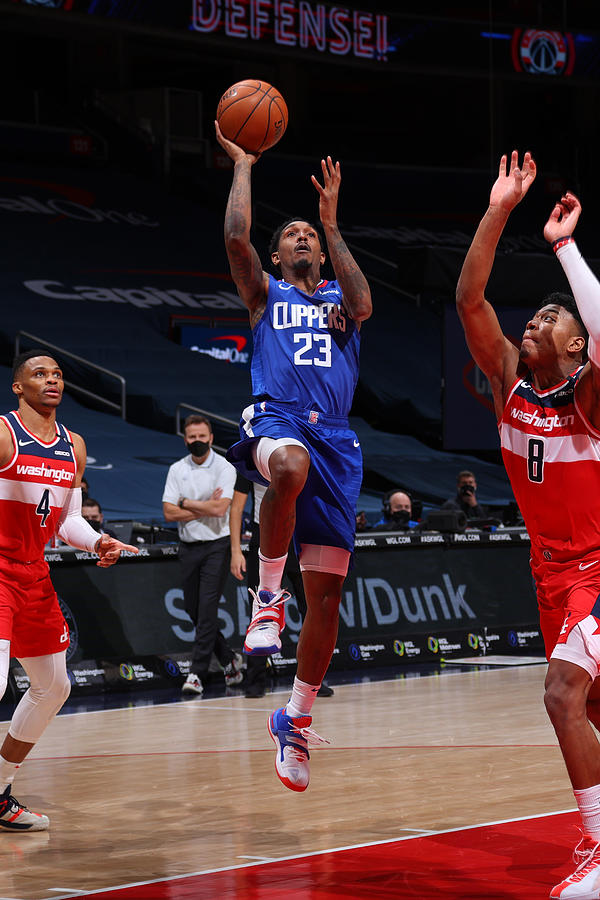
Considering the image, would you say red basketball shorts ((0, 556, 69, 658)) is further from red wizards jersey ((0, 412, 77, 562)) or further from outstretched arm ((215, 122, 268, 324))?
outstretched arm ((215, 122, 268, 324))

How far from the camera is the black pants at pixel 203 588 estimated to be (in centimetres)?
1063

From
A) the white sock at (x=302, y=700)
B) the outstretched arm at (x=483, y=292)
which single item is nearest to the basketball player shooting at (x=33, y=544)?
the white sock at (x=302, y=700)

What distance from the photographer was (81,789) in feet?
23.8

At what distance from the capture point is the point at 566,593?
5.02 metres

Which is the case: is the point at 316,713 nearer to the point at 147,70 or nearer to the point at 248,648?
the point at 248,648

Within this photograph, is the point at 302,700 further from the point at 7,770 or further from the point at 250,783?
the point at 7,770

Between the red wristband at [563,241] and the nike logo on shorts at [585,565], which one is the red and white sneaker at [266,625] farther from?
the red wristband at [563,241]

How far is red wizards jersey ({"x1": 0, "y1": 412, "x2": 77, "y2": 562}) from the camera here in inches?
251

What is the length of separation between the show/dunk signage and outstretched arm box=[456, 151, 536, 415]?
1697 centimetres

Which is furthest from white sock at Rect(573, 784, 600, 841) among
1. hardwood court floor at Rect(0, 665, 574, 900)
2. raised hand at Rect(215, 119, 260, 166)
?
raised hand at Rect(215, 119, 260, 166)

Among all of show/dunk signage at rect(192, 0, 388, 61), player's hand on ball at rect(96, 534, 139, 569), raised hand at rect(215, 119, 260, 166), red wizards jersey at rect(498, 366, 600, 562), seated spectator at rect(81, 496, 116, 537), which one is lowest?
seated spectator at rect(81, 496, 116, 537)

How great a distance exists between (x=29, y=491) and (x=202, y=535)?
4.47 meters

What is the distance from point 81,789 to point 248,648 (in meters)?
2.14

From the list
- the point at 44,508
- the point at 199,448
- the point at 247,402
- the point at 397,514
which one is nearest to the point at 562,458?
the point at 44,508
